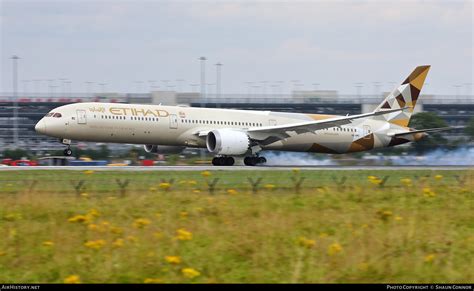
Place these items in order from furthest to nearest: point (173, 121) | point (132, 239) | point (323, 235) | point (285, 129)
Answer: point (285, 129) → point (173, 121) → point (323, 235) → point (132, 239)

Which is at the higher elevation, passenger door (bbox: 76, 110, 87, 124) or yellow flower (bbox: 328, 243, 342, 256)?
passenger door (bbox: 76, 110, 87, 124)

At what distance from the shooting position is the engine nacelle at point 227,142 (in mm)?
46469

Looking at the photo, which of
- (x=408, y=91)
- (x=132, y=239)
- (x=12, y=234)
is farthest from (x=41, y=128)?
(x=132, y=239)

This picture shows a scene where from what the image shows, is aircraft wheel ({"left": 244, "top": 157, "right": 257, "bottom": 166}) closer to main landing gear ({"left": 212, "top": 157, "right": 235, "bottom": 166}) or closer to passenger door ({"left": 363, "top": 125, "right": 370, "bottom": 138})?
main landing gear ({"left": 212, "top": 157, "right": 235, "bottom": 166})

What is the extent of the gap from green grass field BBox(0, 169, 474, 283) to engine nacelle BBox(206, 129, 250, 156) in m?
22.3

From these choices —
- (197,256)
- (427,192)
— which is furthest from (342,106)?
(197,256)

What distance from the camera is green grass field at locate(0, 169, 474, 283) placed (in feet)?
45.5

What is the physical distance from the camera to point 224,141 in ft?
152

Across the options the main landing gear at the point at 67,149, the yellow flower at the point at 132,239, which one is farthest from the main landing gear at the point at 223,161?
the yellow flower at the point at 132,239

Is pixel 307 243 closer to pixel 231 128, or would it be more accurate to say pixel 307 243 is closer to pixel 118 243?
pixel 118 243

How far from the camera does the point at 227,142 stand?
4656cm

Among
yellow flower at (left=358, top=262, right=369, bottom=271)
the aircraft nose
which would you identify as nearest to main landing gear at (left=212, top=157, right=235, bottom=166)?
the aircraft nose

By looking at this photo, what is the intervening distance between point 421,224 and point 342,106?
101070mm

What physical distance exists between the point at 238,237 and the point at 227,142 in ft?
99.9
